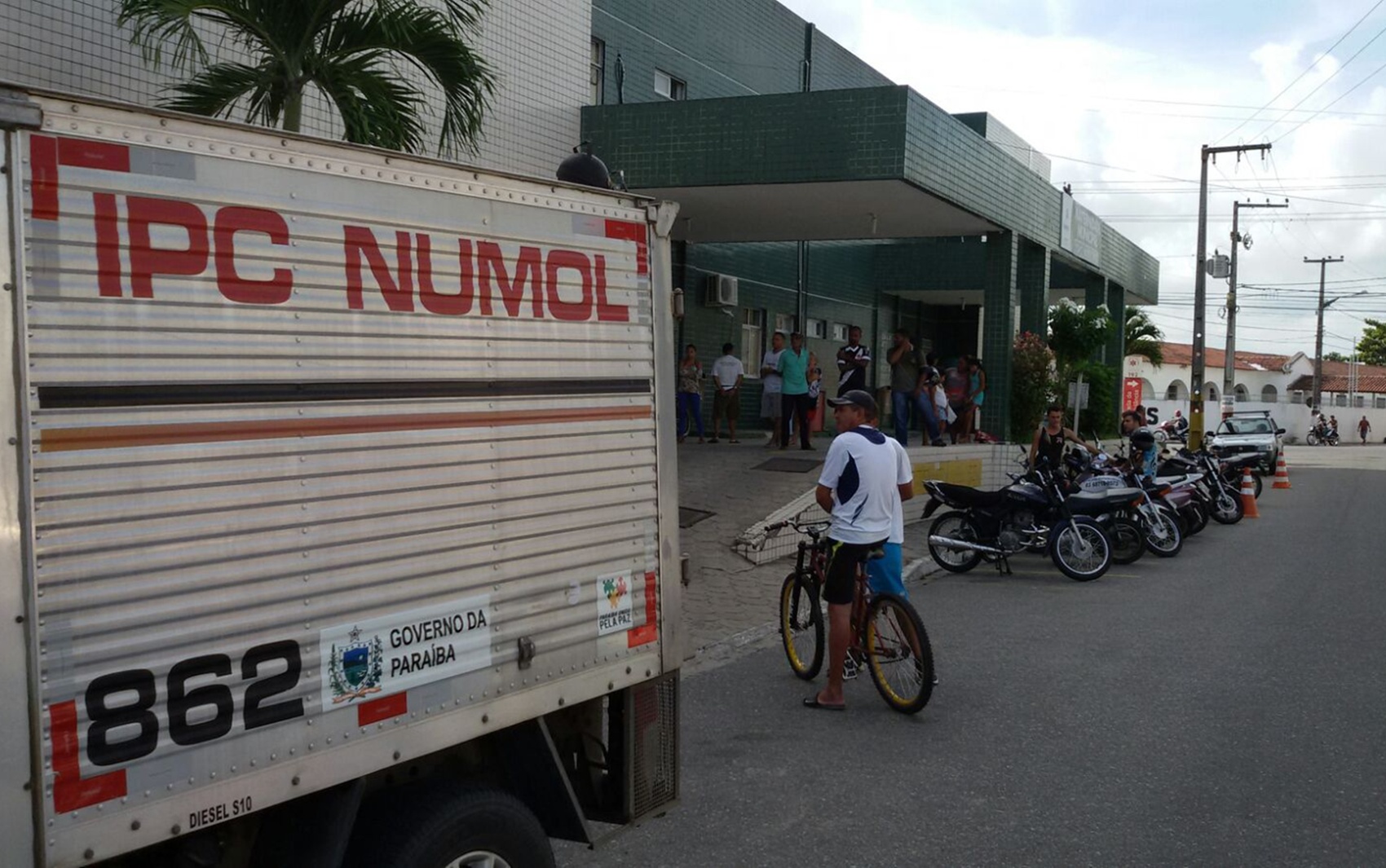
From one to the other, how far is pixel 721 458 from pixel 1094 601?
6.62m

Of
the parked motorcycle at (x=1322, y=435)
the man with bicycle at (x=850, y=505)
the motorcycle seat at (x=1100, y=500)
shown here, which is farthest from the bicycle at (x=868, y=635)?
the parked motorcycle at (x=1322, y=435)

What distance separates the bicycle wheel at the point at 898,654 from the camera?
693 centimetres

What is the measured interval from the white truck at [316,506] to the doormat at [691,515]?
29.7 ft

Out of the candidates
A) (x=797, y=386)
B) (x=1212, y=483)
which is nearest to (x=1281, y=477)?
(x=1212, y=483)

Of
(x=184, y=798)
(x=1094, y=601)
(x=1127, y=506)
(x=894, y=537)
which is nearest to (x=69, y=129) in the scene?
(x=184, y=798)

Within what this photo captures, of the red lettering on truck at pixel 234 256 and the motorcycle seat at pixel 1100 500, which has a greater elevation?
the red lettering on truck at pixel 234 256

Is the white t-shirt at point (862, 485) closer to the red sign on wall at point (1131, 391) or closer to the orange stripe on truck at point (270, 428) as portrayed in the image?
the orange stripe on truck at point (270, 428)

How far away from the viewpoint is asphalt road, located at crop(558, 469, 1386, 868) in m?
5.10

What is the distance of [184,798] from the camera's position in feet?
9.57

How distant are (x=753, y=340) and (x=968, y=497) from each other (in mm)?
11933

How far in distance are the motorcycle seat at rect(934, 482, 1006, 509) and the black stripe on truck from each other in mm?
8939

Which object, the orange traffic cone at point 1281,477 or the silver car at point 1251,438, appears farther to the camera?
the silver car at point 1251,438

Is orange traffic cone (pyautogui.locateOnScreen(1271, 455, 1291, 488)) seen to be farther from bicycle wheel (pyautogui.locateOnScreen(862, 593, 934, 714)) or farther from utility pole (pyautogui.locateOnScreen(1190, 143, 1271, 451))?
bicycle wheel (pyautogui.locateOnScreen(862, 593, 934, 714))

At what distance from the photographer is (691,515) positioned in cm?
1388
